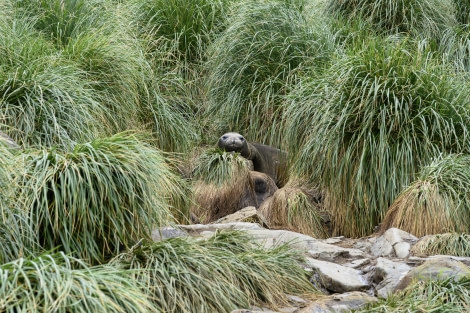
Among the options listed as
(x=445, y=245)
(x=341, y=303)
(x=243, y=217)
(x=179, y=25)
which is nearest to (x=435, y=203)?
(x=445, y=245)

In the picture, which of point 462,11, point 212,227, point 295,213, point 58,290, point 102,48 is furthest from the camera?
point 462,11

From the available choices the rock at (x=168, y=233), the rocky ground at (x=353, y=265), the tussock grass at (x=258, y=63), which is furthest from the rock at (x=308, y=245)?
the tussock grass at (x=258, y=63)

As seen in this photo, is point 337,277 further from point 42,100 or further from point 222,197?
point 222,197

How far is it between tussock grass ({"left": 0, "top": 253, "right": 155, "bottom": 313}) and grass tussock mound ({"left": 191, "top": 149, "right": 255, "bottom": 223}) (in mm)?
4287

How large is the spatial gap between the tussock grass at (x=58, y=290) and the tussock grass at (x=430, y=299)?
1.40 meters

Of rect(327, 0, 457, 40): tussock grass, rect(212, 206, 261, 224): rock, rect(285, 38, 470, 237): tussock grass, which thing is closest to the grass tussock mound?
rect(212, 206, 261, 224): rock

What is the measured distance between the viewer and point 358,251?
20.8 feet

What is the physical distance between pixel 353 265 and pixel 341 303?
2.80ft

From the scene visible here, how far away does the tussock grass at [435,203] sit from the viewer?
6.79 m

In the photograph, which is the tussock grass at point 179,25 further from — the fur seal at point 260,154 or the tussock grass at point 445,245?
the tussock grass at point 445,245

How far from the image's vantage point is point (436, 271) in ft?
17.0

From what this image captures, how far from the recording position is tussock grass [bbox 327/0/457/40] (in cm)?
1021

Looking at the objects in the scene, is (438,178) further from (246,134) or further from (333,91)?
(246,134)

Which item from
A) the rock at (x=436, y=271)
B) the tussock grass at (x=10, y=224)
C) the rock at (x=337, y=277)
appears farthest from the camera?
the rock at (x=337, y=277)
